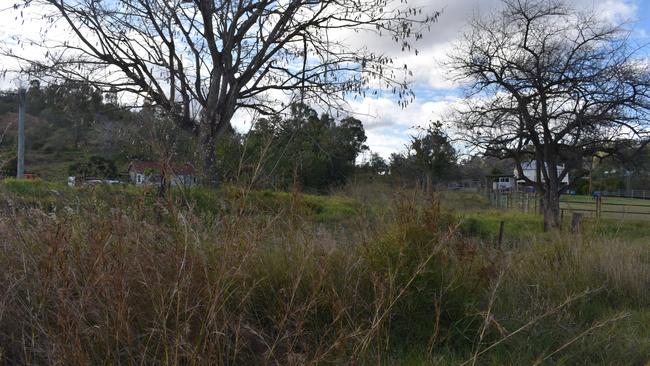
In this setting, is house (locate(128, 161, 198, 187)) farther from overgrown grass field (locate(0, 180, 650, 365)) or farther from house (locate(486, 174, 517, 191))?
house (locate(486, 174, 517, 191))

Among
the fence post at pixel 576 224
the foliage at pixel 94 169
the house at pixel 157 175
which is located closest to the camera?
the house at pixel 157 175

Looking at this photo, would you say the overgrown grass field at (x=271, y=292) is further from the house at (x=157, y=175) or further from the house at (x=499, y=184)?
the house at (x=499, y=184)

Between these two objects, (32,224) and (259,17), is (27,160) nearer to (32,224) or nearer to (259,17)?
(259,17)

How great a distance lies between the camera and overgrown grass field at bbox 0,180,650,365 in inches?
112

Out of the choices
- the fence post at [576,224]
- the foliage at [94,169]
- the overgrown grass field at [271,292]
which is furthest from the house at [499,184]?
the overgrown grass field at [271,292]

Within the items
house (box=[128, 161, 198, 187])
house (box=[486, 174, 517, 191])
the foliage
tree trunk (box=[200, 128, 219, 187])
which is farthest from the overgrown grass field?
house (box=[486, 174, 517, 191])

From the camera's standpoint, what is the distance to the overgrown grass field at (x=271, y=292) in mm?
2852

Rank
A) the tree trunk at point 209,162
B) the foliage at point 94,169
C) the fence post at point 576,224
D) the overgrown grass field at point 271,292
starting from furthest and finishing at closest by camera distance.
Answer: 1. the fence post at point 576,224
2. the foliage at point 94,169
3. the tree trunk at point 209,162
4. the overgrown grass field at point 271,292

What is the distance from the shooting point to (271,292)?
150 inches

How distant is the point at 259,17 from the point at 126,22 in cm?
282

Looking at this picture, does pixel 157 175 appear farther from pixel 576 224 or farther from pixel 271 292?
pixel 576 224

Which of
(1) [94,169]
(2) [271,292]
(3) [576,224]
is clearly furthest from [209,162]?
(3) [576,224]

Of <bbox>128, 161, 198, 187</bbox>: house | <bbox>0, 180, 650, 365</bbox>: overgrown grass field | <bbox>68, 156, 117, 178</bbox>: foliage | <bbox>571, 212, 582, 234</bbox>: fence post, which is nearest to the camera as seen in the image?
<bbox>0, 180, 650, 365</bbox>: overgrown grass field

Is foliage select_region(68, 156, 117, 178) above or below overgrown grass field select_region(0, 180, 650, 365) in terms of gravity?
above
